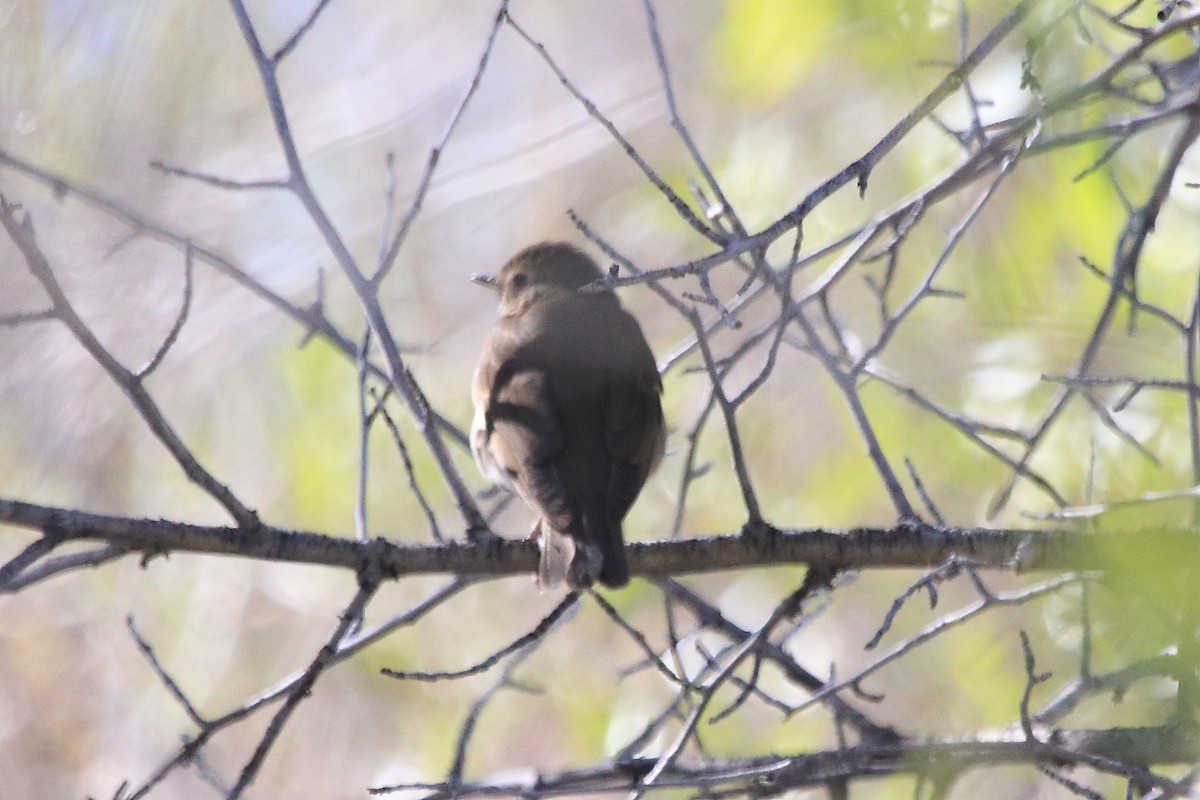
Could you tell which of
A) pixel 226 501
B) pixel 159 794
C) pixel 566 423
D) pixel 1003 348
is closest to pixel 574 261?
pixel 566 423

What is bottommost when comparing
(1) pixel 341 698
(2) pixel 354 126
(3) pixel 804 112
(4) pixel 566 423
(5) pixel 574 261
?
(4) pixel 566 423

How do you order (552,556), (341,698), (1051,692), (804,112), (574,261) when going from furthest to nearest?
(341,698) < (804,112) < (574,261) < (1051,692) < (552,556)

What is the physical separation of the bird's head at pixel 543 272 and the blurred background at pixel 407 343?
3.78 ft

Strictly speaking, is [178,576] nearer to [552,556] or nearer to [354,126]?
[354,126]

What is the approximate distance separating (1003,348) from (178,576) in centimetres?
552

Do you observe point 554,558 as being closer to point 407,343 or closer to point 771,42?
point 771,42

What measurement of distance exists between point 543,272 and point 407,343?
208 centimetres

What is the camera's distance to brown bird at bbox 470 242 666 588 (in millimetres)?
4438

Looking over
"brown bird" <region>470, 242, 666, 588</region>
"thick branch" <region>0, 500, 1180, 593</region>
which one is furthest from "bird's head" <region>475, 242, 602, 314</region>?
"thick branch" <region>0, 500, 1180, 593</region>

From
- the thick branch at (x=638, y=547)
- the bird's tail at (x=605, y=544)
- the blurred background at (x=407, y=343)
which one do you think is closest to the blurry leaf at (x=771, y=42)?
the blurred background at (x=407, y=343)

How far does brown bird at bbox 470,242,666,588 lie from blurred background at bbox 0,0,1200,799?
65.2 inches

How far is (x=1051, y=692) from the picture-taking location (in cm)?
549

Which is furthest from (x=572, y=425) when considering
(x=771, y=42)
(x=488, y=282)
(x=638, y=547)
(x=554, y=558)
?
(x=771, y=42)

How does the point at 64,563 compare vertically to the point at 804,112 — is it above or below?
below
